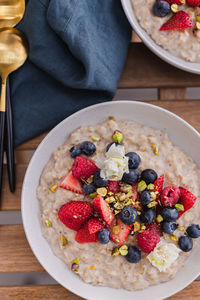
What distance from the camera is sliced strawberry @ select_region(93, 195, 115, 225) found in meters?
1.46

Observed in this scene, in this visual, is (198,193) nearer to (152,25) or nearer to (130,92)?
(152,25)

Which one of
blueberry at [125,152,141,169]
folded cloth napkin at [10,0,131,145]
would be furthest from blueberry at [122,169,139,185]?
folded cloth napkin at [10,0,131,145]

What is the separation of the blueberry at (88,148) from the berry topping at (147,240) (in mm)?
370

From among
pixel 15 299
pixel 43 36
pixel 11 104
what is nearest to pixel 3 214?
pixel 15 299

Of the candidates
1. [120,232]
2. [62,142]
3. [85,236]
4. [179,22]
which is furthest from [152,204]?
[179,22]

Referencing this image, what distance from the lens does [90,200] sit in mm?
1555

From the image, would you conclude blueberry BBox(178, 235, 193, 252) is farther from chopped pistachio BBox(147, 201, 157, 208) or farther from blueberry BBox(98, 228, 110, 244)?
blueberry BBox(98, 228, 110, 244)

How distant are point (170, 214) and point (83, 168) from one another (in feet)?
1.22

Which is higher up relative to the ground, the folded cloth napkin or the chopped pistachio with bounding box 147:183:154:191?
the folded cloth napkin

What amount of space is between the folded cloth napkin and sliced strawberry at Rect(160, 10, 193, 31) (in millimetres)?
186

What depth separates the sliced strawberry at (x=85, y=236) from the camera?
4.93ft

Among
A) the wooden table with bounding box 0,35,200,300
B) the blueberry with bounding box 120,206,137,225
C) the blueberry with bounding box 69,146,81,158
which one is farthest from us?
the wooden table with bounding box 0,35,200,300

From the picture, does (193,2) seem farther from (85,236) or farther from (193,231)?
(85,236)

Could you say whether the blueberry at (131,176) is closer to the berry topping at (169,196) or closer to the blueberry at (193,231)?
the berry topping at (169,196)
